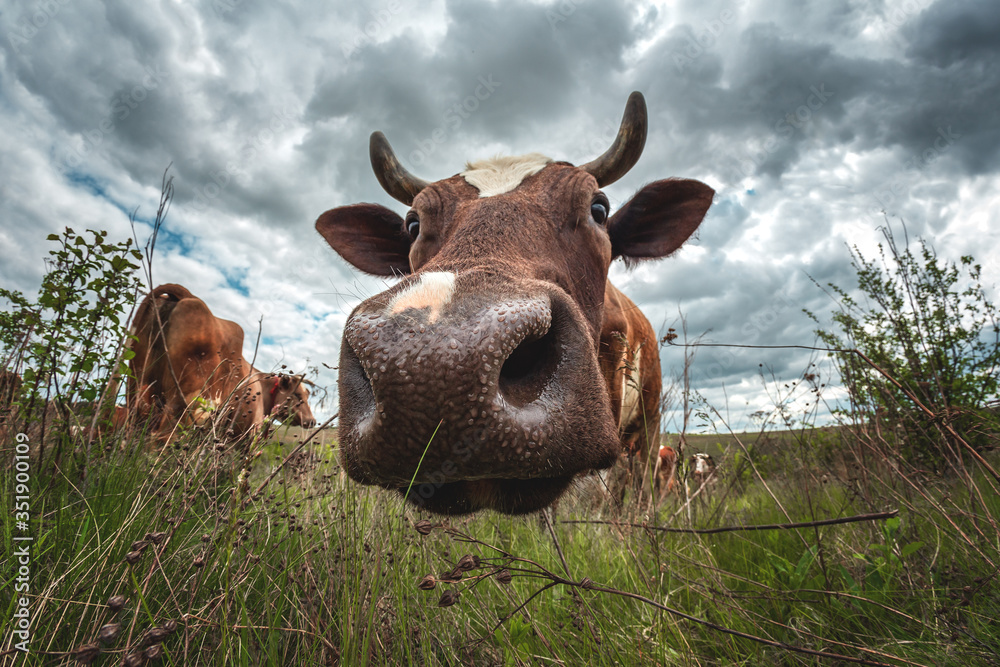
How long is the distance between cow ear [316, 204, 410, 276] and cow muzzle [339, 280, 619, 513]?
8.94 feet

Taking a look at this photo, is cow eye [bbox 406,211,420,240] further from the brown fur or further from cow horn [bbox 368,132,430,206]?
cow horn [bbox 368,132,430,206]

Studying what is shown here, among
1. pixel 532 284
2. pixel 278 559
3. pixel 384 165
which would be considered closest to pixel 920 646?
pixel 532 284

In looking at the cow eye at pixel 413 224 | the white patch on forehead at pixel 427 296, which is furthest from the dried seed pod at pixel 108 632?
the cow eye at pixel 413 224

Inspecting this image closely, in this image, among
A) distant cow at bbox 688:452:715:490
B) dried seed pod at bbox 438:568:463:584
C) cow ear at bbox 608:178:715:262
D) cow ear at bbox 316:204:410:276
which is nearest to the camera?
dried seed pod at bbox 438:568:463:584

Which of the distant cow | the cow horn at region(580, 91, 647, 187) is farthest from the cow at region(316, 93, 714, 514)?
the distant cow

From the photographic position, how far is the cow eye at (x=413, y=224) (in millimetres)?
3449

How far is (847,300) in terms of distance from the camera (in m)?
5.70

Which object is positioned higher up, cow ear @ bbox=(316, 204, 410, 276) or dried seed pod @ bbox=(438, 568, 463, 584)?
cow ear @ bbox=(316, 204, 410, 276)

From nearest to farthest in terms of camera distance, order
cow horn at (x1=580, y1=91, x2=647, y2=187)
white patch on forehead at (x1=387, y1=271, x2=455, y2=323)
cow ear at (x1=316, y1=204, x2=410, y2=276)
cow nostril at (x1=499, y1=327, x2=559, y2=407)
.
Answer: white patch on forehead at (x1=387, y1=271, x2=455, y2=323), cow nostril at (x1=499, y1=327, x2=559, y2=407), cow horn at (x1=580, y1=91, x2=647, y2=187), cow ear at (x1=316, y1=204, x2=410, y2=276)

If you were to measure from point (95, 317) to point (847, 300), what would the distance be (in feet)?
22.8

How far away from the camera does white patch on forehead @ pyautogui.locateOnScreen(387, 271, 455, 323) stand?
1474mm

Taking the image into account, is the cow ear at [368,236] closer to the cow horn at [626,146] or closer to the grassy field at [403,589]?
the cow horn at [626,146]

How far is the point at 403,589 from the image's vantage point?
6.72 feet

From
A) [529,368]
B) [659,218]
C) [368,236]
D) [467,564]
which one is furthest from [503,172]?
[467,564]
